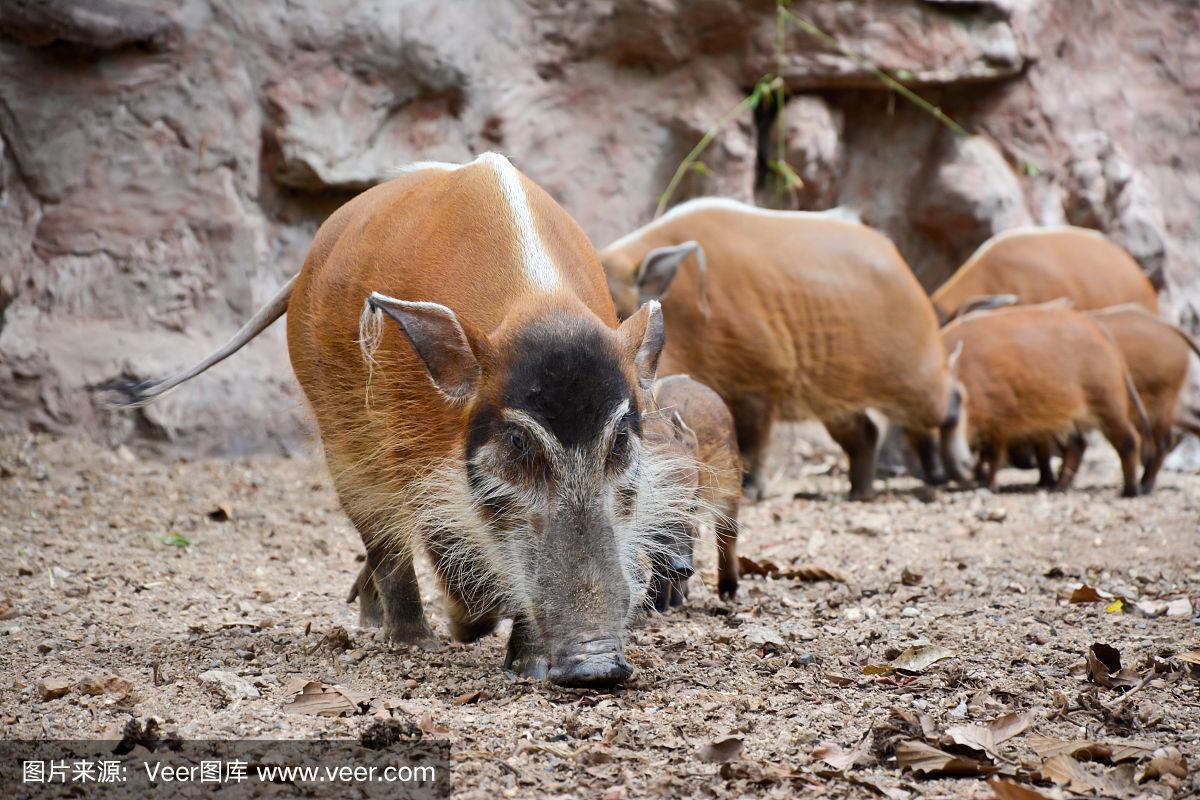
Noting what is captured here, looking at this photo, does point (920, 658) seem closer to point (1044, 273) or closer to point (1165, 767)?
point (1165, 767)

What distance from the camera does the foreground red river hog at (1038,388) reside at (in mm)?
7871

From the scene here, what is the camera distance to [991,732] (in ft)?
9.06

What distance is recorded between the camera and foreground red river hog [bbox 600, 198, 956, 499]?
25.4ft

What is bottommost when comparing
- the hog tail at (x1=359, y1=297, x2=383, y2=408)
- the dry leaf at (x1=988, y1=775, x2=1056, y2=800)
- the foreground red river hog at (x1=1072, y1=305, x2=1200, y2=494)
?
the dry leaf at (x1=988, y1=775, x2=1056, y2=800)

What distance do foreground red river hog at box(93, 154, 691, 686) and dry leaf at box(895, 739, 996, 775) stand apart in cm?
72

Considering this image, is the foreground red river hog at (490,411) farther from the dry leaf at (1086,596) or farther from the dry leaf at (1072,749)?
the dry leaf at (1086,596)

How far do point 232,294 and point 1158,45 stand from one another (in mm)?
8705

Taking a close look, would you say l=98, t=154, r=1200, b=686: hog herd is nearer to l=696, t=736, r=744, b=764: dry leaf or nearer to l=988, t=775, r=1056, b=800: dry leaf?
l=696, t=736, r=744, b=764: dry leaf

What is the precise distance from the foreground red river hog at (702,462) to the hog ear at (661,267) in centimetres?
237

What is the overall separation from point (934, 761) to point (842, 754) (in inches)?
7.6

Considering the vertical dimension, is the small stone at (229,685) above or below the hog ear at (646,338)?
below

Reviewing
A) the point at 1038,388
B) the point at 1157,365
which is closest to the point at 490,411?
the point at 1038,388

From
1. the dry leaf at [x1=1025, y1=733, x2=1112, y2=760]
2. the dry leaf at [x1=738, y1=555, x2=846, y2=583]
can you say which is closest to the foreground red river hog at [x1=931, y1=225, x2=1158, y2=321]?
the dry leaf at [x1=738, y1=555, x2=846, y2=583]

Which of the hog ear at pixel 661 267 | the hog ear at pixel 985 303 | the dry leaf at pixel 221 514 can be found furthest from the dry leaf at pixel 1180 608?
the hog ear at pixel 985 303
